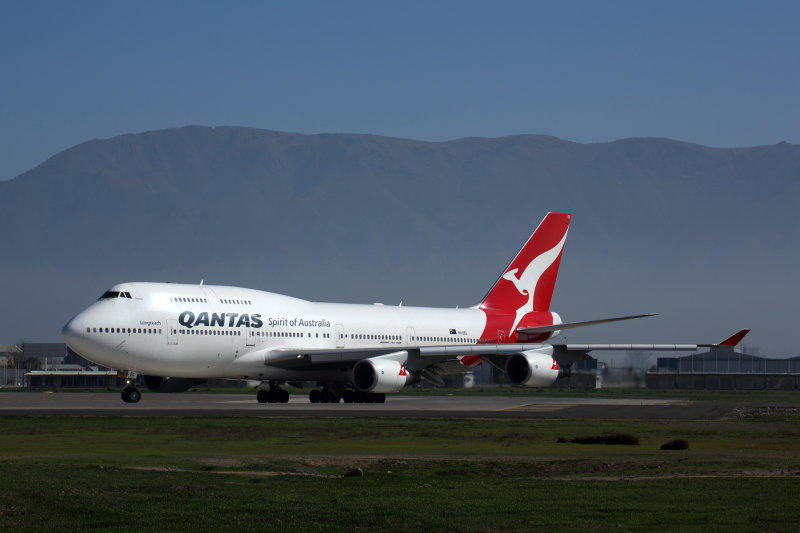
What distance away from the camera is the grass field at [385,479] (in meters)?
13.2

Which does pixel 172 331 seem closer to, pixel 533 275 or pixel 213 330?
pixel 213 330

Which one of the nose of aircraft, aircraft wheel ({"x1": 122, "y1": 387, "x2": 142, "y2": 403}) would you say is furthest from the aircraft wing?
→ the nose of aircraft

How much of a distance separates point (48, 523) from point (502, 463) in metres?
9.19

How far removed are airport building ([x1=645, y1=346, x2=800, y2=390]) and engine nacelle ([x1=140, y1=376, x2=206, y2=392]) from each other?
88.8 feet

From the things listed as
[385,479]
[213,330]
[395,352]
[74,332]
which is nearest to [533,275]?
[395,352]

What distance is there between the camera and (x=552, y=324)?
54.8m

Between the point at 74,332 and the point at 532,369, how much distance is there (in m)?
16.6

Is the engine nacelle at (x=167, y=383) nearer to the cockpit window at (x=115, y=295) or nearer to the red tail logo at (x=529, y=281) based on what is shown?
the cockpit window at (x=115, y=295)

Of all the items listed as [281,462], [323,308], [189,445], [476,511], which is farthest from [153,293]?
[476,511]

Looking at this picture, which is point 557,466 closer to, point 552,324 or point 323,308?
point 323,308

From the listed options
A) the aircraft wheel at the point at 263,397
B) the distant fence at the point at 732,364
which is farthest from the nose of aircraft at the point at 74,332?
the distant fence at the point at 732,364

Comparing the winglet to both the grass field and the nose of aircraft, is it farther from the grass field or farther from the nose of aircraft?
the nose of aircraft

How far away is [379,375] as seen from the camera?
41.8 m

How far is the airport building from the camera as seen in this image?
234 ft
